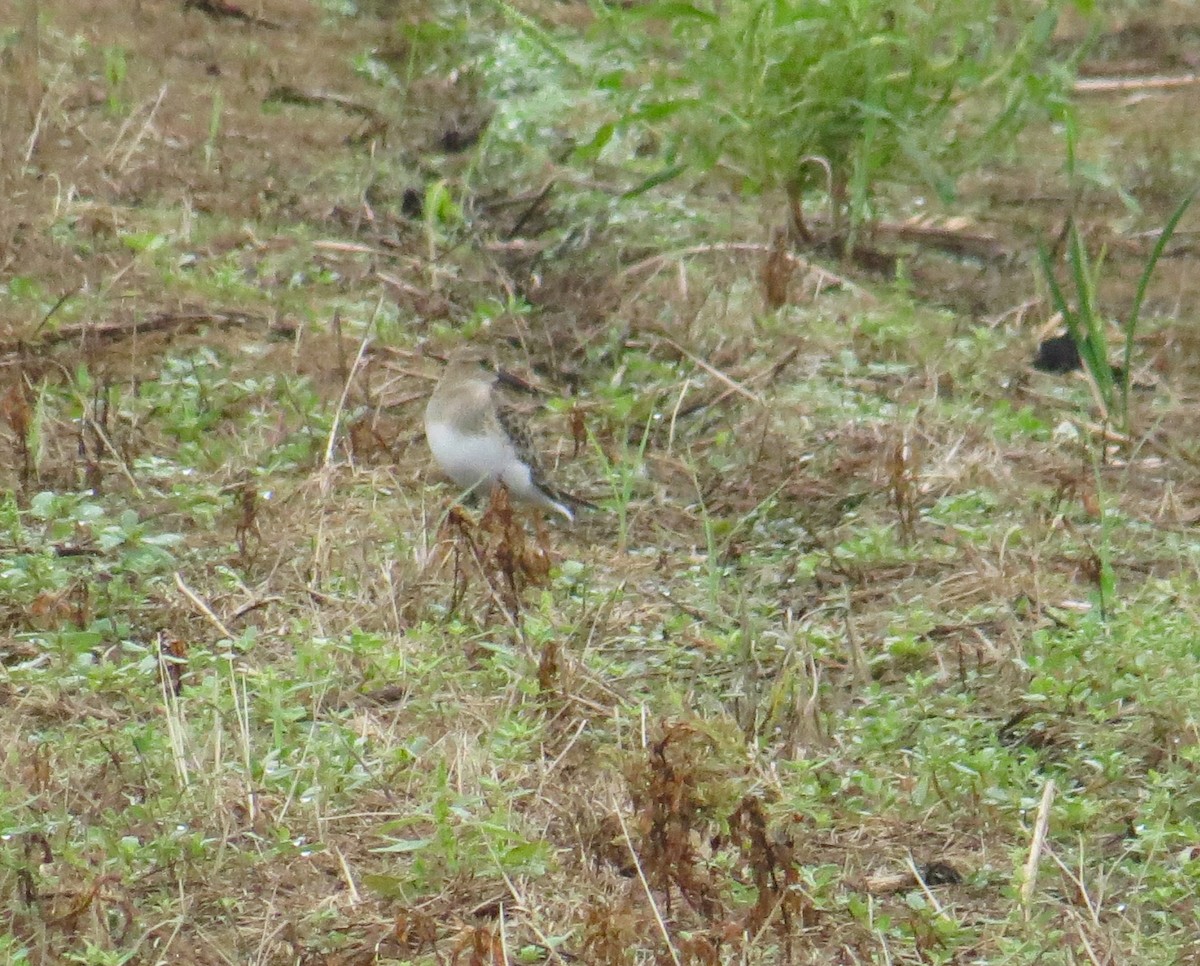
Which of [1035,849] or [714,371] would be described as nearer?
[1035,849]

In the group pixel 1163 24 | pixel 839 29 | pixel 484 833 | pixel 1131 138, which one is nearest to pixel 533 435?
pixel 839 29

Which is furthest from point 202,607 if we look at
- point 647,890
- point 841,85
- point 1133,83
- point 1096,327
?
point 1133,83

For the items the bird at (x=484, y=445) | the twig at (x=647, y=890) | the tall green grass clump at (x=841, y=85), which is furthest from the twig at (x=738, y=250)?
the twig at (x=647, y=890)

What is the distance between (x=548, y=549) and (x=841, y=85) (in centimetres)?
251

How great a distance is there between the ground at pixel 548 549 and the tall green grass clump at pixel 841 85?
0.46m

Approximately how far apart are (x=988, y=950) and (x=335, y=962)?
1243 mm

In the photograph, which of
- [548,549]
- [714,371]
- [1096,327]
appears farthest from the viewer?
[714,371]

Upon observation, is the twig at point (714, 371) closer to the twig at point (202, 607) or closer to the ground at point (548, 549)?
the ground at point (548, 549)

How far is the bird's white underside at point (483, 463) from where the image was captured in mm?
5570

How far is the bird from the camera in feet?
18.3

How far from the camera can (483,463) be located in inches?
219

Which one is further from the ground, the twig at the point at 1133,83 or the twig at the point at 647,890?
the twig at the point at 647,890

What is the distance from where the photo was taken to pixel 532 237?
7.51 m

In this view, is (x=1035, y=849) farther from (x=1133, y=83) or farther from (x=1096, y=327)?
(x=1133, y=83)
